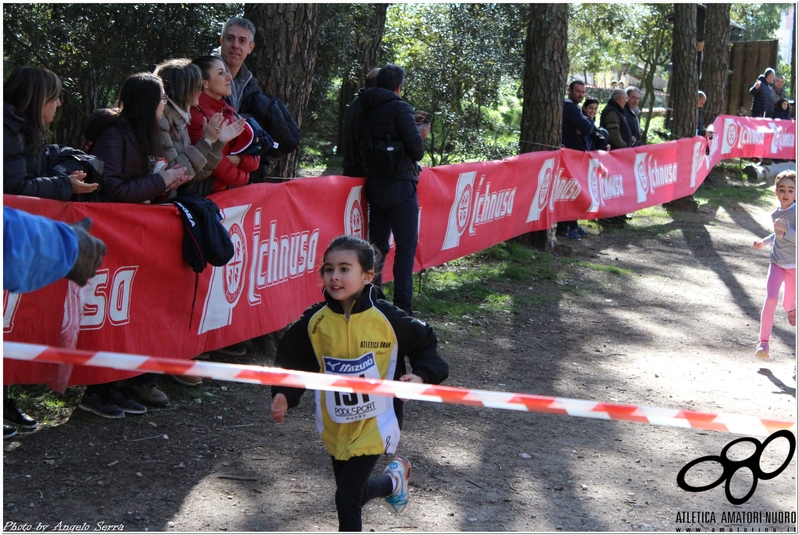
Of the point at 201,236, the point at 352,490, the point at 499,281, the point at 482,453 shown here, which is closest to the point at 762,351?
the point at 499,281

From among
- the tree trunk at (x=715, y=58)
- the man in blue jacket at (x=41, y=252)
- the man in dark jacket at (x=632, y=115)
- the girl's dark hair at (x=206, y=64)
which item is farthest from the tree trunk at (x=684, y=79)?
the man in blue jacket at (x=41, y=252)

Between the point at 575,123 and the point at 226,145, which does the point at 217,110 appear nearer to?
the point at 226,145

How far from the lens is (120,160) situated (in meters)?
5.11

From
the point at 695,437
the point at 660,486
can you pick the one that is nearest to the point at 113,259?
the point at 660,486

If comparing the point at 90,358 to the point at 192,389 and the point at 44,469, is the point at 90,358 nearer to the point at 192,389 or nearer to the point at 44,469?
the point at 44,469

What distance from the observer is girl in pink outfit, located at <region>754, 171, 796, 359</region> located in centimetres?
738

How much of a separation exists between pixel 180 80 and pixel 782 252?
210 inches

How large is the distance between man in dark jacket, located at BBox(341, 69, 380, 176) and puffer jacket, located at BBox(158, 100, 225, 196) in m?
2.16

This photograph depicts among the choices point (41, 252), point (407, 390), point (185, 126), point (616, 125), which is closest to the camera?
point (41, 252)

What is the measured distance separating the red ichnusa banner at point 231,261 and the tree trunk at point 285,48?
773 millimetres

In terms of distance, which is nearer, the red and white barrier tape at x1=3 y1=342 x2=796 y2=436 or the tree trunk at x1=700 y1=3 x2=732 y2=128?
the red and white barrier tape at x1=3 y1=342 x2=796 y2=436

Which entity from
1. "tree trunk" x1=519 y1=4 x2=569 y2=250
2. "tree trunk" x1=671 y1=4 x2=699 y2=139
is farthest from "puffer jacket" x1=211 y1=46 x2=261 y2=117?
"tree trunk" x1=671 y1=4 x2=699 y2=139

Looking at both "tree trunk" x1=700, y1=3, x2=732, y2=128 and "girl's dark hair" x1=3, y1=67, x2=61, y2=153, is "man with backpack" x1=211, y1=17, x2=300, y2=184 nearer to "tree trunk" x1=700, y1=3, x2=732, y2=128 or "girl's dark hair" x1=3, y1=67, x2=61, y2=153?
"girl's dark hair" x1=3, y1=67, x2=61, y2=153

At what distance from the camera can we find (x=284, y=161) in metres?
7.00
